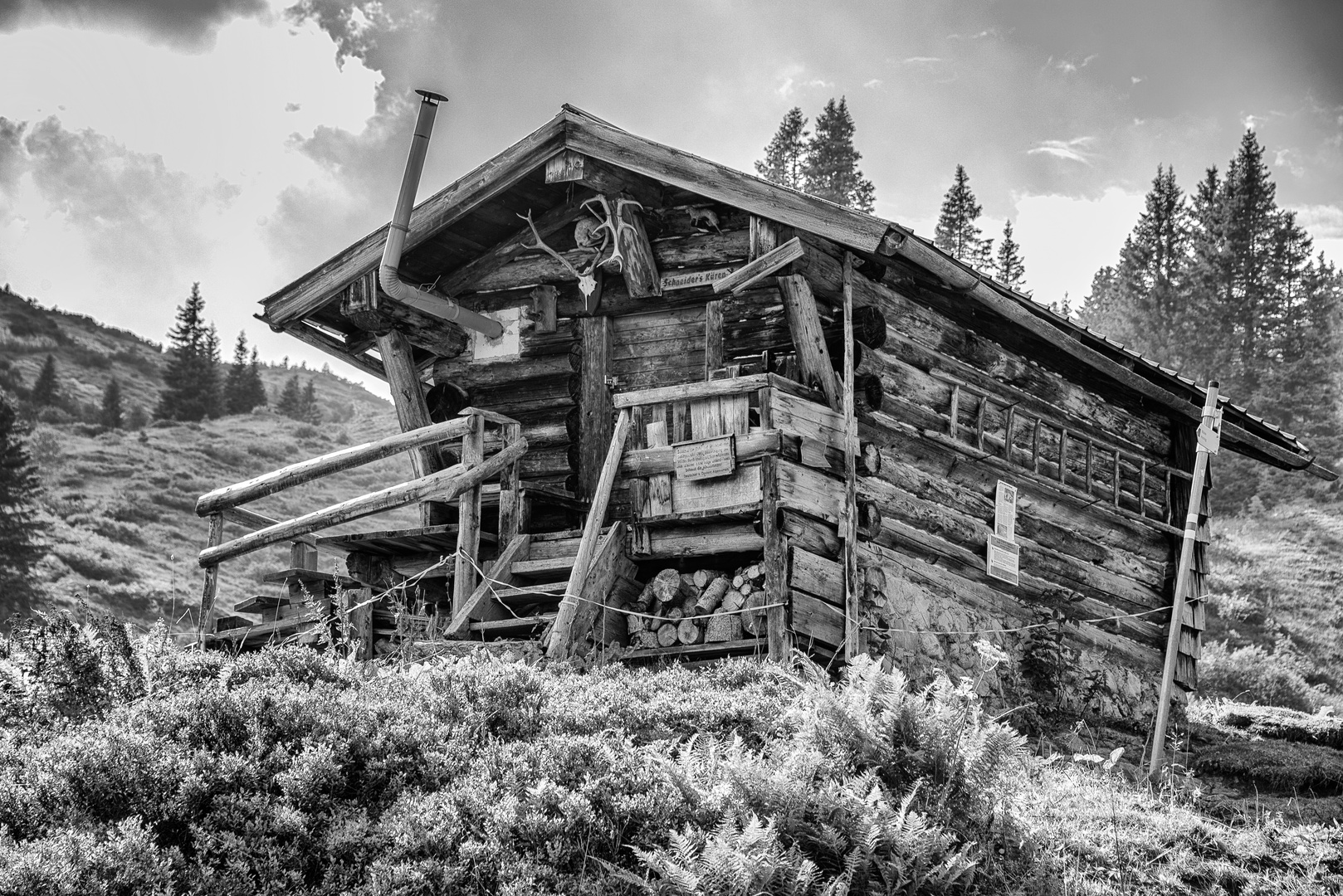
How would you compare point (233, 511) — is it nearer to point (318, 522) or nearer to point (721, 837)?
point (318, 522)

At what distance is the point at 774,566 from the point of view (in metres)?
10.2

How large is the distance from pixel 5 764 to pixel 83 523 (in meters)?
35.5

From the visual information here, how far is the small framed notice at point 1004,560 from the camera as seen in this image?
1239 centimetres

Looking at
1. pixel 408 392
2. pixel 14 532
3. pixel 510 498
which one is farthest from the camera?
pixel 14 532

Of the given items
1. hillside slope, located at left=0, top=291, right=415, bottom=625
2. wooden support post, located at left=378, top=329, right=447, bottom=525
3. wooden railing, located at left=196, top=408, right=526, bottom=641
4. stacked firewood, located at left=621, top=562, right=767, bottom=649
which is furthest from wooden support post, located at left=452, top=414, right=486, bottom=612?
hillside slope, located at left=0, top=291, right=415, bottom=625

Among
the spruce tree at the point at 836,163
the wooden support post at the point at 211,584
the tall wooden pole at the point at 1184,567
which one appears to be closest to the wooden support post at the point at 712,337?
the tall wooden pole at the point at 1184,567

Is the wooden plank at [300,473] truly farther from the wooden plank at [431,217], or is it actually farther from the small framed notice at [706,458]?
the wooden plank at [431,217]

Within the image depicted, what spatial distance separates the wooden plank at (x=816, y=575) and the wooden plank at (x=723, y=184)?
2.82m

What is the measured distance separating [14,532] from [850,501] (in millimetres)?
25623

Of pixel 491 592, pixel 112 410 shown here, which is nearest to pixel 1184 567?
pixel 491 592

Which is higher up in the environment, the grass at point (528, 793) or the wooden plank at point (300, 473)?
the wooden plank at point (300, 473)

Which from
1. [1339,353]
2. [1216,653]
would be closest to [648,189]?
[1216,653]

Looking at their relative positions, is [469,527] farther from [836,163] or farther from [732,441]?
[836,163]

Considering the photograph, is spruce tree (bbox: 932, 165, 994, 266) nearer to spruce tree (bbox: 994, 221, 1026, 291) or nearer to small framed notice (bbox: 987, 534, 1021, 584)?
spruce tree (bbox: 994, 221, 1026, 291)
